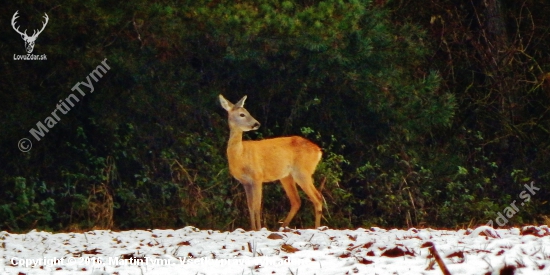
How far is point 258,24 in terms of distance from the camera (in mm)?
13383

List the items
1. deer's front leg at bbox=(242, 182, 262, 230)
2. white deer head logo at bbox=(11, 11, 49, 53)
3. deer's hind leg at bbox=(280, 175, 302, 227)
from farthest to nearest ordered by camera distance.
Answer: white deer head logo at bbox=(11, 11, 49, 53), deer's hind leg at bbox=(280, 175, 302, 227), deer's front leg at bbox=(242, 182, 262, 230)

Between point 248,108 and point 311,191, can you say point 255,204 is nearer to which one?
point 311,191

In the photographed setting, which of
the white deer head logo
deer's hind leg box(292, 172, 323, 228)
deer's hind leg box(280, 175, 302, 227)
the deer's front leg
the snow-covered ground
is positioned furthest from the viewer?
the white deer head logo

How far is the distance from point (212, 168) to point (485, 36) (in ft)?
15.0

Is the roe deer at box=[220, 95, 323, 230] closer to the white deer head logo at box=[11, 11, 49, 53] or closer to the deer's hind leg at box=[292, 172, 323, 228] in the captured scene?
the deer's hind leg at box=[292, 172, 323, 228]

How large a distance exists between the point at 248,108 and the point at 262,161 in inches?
96.0

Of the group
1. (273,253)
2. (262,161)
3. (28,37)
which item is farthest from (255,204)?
(273,253)

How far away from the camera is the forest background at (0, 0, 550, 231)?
13.6 m

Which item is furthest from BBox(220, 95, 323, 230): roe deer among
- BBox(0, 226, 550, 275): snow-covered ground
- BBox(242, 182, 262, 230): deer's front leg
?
BBox(0, 226, 550, 275): snow-covered ground

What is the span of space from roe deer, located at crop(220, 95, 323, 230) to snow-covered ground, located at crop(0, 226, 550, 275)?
6.53 feet

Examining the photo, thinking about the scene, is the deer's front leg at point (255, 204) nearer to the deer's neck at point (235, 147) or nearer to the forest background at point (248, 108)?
the deer's neck at point (235, 147)

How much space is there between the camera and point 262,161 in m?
12.6

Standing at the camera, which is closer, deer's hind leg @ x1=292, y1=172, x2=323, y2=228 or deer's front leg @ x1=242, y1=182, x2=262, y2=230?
deer's front leg @ x1=242, y1=182, x2=262, y2=230

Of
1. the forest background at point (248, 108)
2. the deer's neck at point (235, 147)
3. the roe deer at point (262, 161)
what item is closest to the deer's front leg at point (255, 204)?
the roe deer at point (262, 161)
